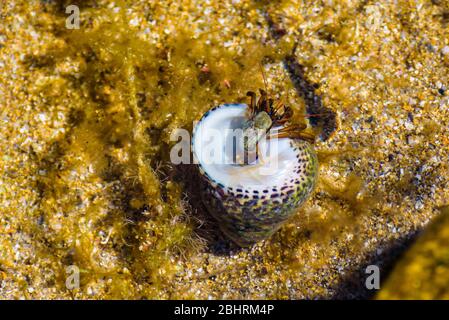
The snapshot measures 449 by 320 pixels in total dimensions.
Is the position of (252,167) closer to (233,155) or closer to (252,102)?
(233,155)

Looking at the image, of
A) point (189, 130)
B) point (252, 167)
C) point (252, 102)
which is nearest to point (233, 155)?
point (252, 167)

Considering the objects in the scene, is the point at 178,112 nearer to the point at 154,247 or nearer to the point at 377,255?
the point at 154,247

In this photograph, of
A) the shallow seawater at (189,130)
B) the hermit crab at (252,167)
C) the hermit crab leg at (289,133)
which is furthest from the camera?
the shallow seawater at (189,130)

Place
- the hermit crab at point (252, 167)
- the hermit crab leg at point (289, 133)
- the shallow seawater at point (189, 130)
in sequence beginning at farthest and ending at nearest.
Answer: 1. the shallow seawater at point (189, 130)
2. the hermit crab leg at point (289, 133)
3. the hermit crab at point (252, 167)

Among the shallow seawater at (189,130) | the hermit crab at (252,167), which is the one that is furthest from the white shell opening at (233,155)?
the shallow seawater at (189,130)

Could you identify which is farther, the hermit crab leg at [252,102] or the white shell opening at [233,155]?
the hermit crab leg at [252,102]

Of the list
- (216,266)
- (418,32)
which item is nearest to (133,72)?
(216,266)

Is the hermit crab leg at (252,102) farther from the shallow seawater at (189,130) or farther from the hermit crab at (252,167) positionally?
the shallow seawater at (189,130)
